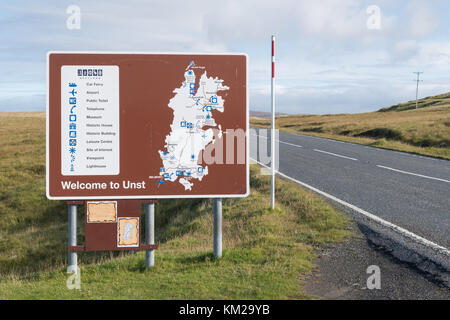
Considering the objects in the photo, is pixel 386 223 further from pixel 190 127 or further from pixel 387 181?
pixel 387 181

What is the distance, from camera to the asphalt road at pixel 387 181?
8.66 metres

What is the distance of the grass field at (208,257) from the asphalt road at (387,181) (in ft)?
3.79

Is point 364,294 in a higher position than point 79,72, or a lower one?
lower

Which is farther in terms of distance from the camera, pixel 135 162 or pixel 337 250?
pixel 337 250

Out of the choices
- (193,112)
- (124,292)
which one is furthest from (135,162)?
(124,292)

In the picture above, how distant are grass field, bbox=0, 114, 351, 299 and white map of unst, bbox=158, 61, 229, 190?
4.42 ft

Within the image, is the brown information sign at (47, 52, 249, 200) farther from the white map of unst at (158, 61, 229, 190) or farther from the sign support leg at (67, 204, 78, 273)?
the sign support leg at (67, 204, 78, 273)

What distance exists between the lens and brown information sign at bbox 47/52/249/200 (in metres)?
6.31

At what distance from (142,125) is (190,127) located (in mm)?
683

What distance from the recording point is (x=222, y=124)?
6.50 meters

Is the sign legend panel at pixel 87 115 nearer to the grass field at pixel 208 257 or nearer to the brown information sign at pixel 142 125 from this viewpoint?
the brown information sign at pixel 142 125

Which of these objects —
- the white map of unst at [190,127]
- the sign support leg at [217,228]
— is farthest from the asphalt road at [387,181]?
the white map of unst at [190,127]
